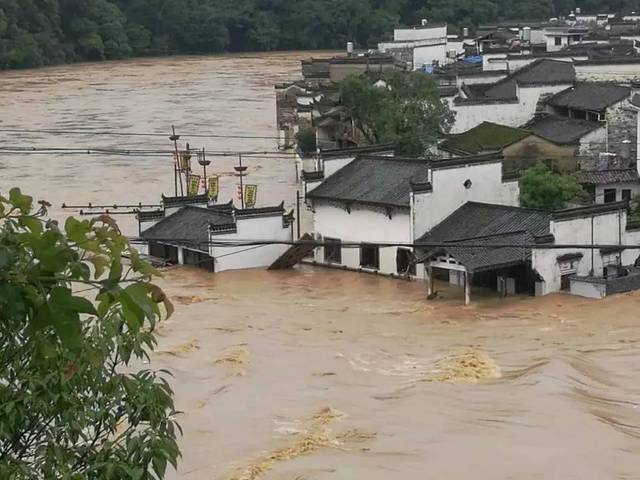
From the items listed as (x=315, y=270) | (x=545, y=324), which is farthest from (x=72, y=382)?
(x=315, y=270)

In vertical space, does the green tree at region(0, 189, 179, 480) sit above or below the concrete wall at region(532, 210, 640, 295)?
above

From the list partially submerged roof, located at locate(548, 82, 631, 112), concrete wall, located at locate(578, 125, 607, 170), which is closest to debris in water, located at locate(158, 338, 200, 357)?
concrete wall, located at locate(578, 125, 607, 170)

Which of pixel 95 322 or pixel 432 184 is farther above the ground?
pixel 95 322

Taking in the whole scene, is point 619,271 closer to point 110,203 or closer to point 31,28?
point 110,203

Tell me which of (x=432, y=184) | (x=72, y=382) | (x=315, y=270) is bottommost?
(x=315, y=270)

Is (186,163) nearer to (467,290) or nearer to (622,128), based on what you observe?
(622,128)

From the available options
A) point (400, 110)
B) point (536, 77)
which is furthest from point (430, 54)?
point (400, 110)

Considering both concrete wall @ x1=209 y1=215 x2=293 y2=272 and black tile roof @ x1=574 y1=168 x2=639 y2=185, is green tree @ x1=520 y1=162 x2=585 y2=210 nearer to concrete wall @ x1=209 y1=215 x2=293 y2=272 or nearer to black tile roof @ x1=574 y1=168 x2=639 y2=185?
black tile roof @ x1=574 y1=168 x2=639 y2=185
